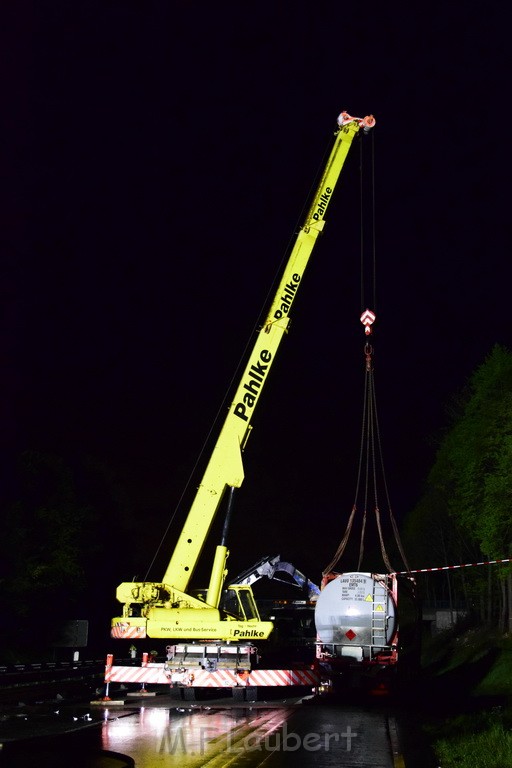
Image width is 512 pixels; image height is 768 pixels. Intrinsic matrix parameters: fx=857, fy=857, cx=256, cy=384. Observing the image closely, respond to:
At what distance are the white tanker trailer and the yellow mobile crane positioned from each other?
335 centimetres

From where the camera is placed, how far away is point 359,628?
23.7 metres

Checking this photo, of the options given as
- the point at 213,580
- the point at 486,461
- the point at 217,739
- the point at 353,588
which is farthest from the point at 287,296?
the point at 486,461

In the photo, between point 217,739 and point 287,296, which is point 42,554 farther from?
point 217,739

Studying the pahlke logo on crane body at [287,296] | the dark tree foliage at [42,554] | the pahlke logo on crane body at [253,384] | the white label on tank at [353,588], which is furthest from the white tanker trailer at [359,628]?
the dark tree foliage at [42,554]

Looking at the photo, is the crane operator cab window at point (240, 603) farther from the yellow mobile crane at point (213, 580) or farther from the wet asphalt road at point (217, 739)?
the wet asphalt road at point (217, 739)

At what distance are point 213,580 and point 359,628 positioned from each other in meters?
4.89

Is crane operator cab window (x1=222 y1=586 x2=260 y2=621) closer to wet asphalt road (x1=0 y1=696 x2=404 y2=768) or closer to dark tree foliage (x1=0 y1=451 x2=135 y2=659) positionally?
wet asphalt road (x1=0 y1=696 x2=404 y2=768)

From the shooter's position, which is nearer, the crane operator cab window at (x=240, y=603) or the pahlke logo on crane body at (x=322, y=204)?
the crane operator cab window at (x=240, y=603)

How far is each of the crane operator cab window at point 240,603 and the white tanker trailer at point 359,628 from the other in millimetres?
3127

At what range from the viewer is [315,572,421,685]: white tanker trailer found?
923 inches

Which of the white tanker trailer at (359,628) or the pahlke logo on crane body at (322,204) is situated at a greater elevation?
the pahlke logo on crane body at (322,204)

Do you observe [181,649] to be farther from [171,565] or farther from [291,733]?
[291,733]

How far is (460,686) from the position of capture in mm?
30734

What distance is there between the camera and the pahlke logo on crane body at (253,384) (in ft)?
74.3
